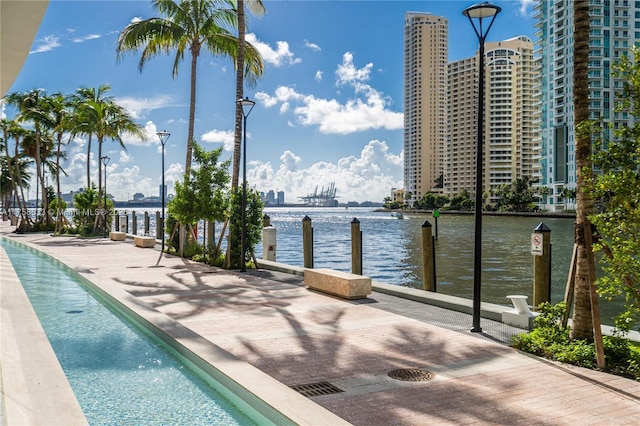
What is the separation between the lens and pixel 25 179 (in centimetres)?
7869

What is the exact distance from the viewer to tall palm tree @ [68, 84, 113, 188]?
33.9m

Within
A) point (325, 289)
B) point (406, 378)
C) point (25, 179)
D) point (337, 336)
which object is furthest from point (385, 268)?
point (25, 179)

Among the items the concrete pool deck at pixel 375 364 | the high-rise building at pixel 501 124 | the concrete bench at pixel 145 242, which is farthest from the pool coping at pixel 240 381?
the high-rise building at pixel 501 124

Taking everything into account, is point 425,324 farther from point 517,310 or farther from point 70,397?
point 70,397

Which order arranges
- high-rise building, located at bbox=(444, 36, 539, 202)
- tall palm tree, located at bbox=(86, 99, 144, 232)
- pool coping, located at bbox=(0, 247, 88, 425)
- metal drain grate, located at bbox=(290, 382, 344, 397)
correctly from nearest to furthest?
pool coping, located at bbox=(0, 247, 88, 425), metal drain grate, located at bbox=(290, 382, 344, 397), tall palm tree, located at bbox=(86, 99, 144, 232), high-rise building, located at bbox=(444, 36, 539, 202)

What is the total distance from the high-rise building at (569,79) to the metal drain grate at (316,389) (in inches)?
4817

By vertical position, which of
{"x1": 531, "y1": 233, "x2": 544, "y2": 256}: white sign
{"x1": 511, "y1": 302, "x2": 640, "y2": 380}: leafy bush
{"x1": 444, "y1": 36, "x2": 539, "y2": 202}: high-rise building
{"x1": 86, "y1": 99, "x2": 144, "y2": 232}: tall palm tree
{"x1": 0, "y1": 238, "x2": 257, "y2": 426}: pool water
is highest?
{"x1": 444, "y1": 36, "x2": 539, "y2": 202}: high-rise building

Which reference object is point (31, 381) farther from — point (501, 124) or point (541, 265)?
point (501, 124)

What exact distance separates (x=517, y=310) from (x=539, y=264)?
5.69 feet

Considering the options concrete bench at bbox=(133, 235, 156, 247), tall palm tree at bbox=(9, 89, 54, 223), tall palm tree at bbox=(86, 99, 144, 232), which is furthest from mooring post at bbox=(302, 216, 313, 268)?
tall palm tree at bbox=(9, 89, 54, 223)

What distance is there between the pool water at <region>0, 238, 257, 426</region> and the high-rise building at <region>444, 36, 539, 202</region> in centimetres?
18317

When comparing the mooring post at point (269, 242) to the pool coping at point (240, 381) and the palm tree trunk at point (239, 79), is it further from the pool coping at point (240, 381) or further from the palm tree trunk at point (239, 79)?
the pool coping at point (240, 381)

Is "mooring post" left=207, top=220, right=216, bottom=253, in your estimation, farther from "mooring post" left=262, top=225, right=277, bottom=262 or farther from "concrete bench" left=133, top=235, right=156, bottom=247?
"concrete bench" left=133, top=235, right=156, bottom=247

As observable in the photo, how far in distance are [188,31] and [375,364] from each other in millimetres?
18268
